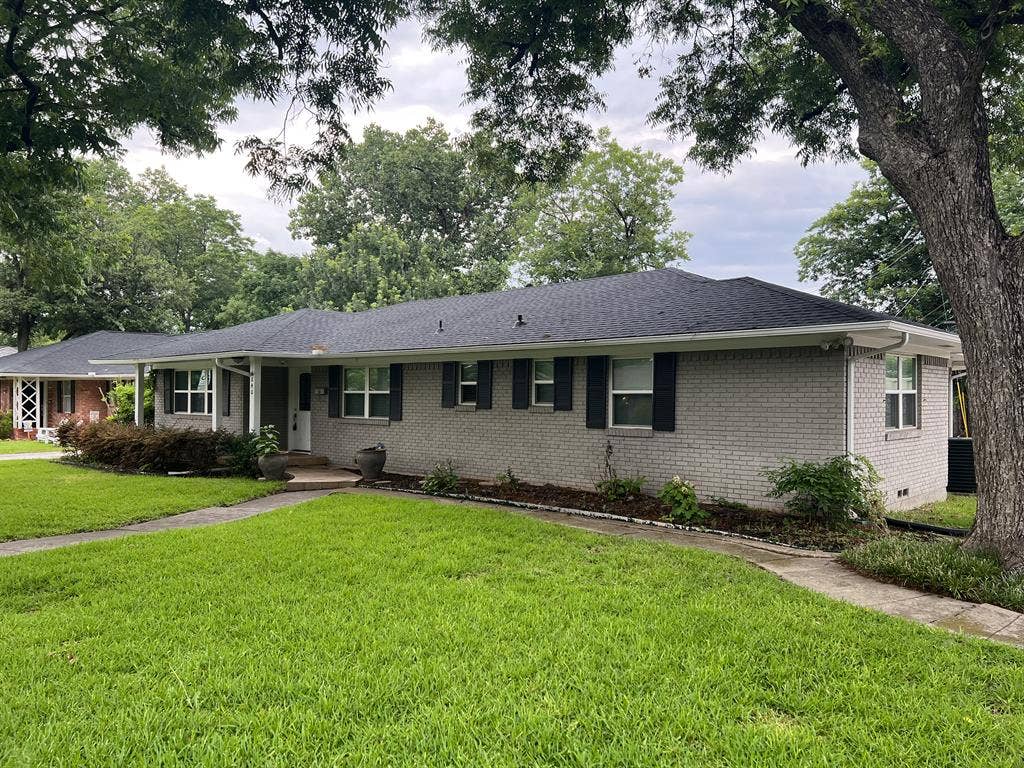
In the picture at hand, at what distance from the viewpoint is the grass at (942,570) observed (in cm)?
538

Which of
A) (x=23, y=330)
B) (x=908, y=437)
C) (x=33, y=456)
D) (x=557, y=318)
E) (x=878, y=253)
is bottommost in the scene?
(x=33, y=456)

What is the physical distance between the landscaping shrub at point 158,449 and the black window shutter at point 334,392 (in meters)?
2.31

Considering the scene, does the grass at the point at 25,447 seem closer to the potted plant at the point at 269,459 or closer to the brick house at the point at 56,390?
the brick house at the point at 56,390

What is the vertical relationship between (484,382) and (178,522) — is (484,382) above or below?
above

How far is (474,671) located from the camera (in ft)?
12.3

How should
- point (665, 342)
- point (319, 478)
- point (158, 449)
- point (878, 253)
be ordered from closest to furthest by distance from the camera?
point (665, 342), point (319, 478), point (158, 449), point (878, 253)

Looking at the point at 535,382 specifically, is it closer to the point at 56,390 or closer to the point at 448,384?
the point at 448,384

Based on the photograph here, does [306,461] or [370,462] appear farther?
[306,461]

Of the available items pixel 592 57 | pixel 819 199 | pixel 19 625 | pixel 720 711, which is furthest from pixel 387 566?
pixel 819 199

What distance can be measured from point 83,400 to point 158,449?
1432 cm

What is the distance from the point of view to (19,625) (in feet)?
14.7

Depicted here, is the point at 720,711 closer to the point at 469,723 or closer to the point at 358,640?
the point at 469,723

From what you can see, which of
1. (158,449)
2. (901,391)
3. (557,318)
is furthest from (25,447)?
(901,391)

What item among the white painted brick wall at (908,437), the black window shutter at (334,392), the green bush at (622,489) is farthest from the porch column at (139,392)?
the white painted brick wall at (908,437)
